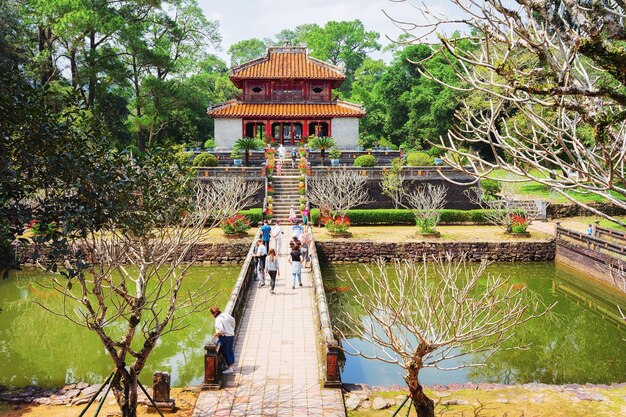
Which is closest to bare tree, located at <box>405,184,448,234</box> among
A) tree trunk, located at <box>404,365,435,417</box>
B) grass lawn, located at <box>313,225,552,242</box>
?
grass lawn, located at <box>313,225,552,242</box>

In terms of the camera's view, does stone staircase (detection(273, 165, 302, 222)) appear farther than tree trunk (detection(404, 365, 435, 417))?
Yes

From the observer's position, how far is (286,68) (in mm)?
38625

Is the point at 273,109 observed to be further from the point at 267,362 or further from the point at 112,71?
the point at 267,362

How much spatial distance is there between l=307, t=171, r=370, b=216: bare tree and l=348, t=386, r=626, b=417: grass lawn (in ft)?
47.6

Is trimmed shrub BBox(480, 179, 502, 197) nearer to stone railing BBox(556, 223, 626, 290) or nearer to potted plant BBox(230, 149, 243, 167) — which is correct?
stone railing BBox(556, 223, 626, 290)

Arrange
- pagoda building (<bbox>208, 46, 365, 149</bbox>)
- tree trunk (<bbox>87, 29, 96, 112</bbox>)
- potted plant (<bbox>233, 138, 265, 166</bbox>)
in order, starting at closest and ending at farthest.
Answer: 1. potted plant (<bbox>233, 138, 265, 166</bbox>)
2. tree trunk (<bbox>87, 29, 96, 112</bbox>)
3. pagoda building (<bbox>208, 46, 365, 149</bbox>)

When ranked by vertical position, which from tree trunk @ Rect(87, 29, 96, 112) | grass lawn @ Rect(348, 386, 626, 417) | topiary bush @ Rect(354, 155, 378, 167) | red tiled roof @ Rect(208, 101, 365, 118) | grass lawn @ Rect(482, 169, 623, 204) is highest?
tree trunk @ Rect(87, 29, 96, 112)

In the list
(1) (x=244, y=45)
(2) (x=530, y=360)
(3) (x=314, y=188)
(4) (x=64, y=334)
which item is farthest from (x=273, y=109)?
(1) (x=244, y=45)

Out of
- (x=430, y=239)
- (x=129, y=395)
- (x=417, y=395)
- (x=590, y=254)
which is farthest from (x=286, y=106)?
(x=417, y=395)

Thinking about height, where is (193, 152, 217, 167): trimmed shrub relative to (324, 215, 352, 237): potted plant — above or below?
above

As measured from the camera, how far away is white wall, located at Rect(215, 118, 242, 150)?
36812 mm

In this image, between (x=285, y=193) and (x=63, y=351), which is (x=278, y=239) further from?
(x=63, y=351)

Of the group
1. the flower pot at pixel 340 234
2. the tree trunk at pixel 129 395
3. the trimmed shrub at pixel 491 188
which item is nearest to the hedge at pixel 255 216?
the flower pot at pixel 340 234

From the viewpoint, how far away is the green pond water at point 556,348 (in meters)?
11.5
